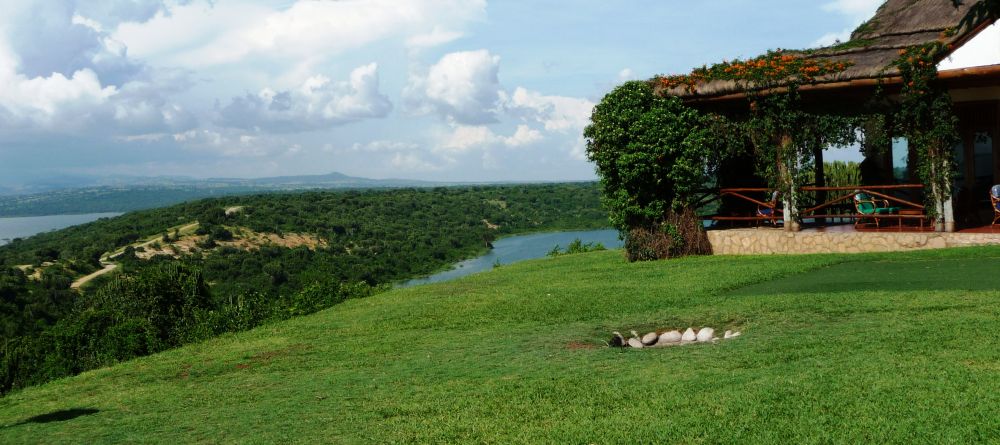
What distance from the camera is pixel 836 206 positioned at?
1828 centimetres

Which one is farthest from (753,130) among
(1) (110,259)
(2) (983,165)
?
(1) (110,259)

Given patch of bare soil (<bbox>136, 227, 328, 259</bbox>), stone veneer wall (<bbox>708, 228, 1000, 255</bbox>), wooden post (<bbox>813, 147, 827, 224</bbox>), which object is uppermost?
wooden post (<bbox>813, 147, 827, 224</bbox>)

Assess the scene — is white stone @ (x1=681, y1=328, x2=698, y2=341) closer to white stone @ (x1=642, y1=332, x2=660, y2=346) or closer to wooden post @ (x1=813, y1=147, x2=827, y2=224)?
white stone @ (x1=642, y1=332, x2=660, y2=346)

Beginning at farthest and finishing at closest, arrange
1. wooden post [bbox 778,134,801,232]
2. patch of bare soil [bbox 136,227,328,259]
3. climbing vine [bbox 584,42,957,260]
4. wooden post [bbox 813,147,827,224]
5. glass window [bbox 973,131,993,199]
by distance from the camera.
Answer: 1. patch of bare soil [bbox 136,227,328,259]
2. wooden post [bbox 813,147,827,224]
3. glass window [bbox 973,131,993,199]
4. wooden post [bbox 778,134,801,232]
5. climbing vine [bbox 584,42,957,260]

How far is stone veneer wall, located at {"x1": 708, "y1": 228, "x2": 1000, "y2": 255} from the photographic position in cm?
1451

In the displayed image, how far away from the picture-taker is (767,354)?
7.32m

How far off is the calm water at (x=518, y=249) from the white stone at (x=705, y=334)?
1449 inches

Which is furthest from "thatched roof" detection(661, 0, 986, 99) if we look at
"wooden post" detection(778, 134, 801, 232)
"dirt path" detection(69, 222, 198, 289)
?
"dirt path" detection(69, 222, 198, 289)

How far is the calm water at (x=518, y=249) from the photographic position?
5025 centimetres

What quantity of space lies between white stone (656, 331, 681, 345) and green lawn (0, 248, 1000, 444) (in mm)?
330

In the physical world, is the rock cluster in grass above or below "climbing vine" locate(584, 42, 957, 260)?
below

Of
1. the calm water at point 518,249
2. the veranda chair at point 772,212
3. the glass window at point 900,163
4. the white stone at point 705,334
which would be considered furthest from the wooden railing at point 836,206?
the calm water at point 518,249

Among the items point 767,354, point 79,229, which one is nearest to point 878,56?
point 767,354

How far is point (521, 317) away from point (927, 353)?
5.82m
